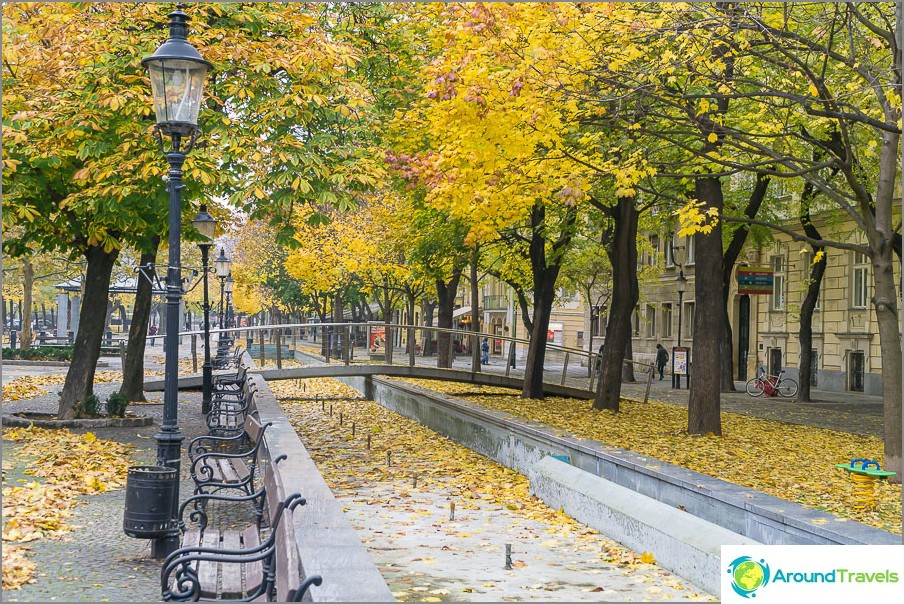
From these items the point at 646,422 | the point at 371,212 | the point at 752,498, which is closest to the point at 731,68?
the point at 752,498

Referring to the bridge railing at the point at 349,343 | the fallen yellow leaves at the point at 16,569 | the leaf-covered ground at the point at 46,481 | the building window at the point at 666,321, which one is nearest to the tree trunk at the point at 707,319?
the leaf-covered ground at the point at 46,481

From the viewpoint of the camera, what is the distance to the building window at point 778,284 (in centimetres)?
3728

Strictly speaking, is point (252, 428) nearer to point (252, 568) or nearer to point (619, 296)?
point (252, 568)

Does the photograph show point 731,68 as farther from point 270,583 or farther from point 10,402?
point 10,402

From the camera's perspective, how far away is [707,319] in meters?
17.7

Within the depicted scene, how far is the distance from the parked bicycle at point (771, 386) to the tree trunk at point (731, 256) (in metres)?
0.83

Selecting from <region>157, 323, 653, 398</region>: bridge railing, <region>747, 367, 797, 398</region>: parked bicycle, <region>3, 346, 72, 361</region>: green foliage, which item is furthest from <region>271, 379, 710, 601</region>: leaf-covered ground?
<region>3, 346, 72, 361</region>: green foliage

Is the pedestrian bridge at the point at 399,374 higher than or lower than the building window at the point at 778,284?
lower

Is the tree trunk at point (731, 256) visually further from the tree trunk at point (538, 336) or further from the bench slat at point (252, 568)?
the bench slat at point (252, 568)

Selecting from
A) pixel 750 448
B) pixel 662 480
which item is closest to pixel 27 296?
pixel 750 448

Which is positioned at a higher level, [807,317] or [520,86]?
[520,86]

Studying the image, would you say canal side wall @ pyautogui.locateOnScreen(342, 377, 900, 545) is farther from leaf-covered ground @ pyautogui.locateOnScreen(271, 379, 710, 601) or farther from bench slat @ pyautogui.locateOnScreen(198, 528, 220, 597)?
bench slat @ pyautogui.locateOnScreen(198, 528, 220, 597)

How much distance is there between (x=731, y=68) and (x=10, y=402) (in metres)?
15.3

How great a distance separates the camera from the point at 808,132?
1984cm
